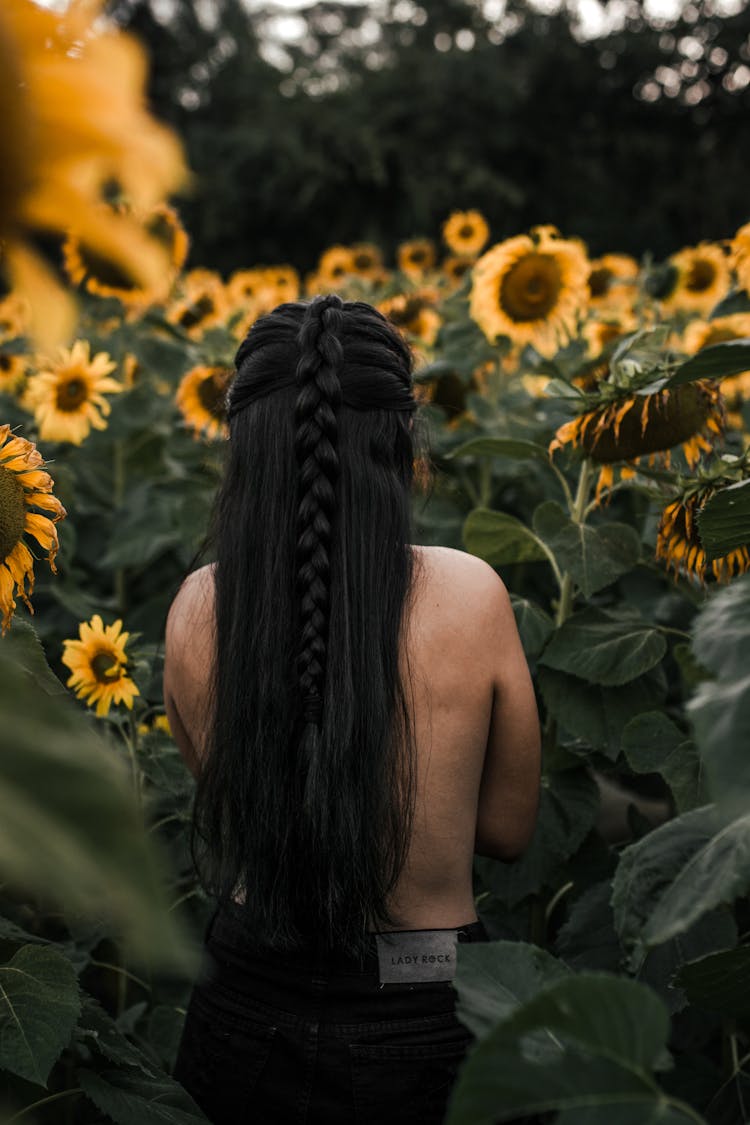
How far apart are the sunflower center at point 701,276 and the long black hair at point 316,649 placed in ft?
8.26

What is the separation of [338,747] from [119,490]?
5.19 feet

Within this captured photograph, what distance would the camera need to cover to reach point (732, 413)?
8.48 feet

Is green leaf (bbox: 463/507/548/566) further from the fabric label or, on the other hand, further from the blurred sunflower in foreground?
the blurred sunflower in foreground

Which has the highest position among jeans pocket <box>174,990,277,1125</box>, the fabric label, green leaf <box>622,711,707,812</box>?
green leaf <box>622,711,707,812</box>

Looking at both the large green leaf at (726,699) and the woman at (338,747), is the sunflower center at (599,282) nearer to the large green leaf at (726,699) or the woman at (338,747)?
the woman at (338,747)

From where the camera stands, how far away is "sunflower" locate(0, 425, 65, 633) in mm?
1137

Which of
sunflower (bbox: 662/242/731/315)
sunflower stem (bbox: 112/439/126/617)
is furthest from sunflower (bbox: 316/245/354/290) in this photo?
sunflower stem (bbox: 112/439/126/617)

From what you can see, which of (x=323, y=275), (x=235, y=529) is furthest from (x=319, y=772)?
(x=323, y=275)

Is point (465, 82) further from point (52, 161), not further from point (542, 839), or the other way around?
point (52, 161)

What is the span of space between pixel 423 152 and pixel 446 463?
8.43 metres

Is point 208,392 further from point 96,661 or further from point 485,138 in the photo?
point 485,138

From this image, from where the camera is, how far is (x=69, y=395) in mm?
2438

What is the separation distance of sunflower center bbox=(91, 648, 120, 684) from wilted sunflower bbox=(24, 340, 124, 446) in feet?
2.71

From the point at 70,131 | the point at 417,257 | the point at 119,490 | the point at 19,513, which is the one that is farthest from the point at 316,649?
the point at 417,257
